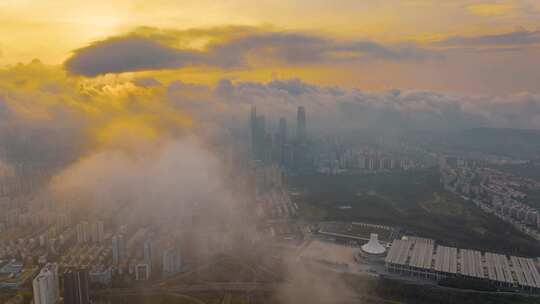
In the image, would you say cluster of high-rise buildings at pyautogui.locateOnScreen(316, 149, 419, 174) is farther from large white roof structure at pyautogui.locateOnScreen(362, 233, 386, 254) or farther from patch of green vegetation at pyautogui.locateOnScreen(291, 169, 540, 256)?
large white roof structure at pyautogui.locateOnScreen(362, 233, 386, 254)

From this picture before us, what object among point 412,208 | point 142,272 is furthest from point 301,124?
point 142,272

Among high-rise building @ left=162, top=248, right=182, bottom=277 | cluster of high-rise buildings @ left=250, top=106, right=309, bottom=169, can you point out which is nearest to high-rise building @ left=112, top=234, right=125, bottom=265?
high-rise building @ left=162, top=248, right=182, bottom=277

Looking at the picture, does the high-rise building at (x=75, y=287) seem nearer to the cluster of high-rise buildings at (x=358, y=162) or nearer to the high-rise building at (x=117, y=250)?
the high-rise building at (x=117, y=250)

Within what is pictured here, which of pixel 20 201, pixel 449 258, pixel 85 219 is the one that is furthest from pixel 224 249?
pixel 20 201

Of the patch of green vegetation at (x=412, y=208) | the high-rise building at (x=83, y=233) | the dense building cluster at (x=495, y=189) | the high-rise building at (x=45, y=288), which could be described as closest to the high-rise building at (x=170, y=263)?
the high-rise building at (x=45, y=288)

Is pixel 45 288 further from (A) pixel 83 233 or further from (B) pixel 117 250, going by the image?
(A) pixel 83 233

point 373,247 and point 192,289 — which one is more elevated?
point 373,247
